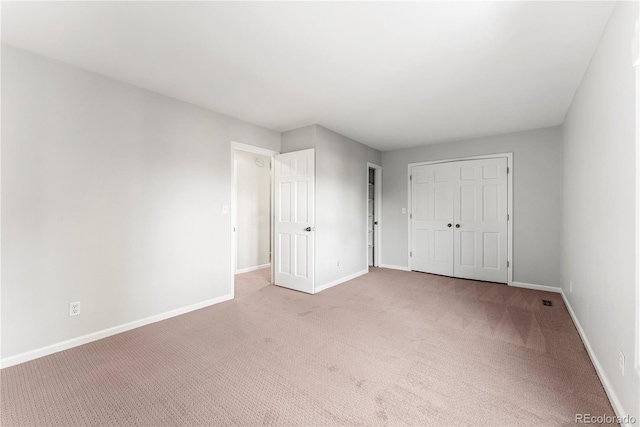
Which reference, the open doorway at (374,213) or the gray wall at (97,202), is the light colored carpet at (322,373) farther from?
the open doorway at (374,213)

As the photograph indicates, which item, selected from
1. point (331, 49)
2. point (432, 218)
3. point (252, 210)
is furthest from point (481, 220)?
point (252, 210)

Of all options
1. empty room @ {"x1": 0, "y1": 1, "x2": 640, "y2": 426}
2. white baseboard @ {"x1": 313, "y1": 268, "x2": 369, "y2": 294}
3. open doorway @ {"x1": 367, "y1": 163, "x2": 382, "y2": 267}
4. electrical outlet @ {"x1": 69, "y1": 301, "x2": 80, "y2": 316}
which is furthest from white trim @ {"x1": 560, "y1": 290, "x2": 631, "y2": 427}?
electrical outlet @ {"x1": 69, "y1": 301, "x2": 80, "y2": 316}

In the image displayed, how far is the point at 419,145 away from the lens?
17.0 ft

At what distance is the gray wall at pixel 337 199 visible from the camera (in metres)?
Answer: 4.02

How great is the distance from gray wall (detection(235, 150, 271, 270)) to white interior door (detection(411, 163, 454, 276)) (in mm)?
3071

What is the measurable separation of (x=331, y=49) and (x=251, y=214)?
3.96m

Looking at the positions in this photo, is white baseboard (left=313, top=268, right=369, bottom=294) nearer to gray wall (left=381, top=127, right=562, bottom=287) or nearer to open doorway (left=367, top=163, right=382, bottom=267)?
open doorway (left=367, top=163, right=382, bottom=267)

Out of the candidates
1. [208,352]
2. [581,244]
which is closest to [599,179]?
A: [581,244]

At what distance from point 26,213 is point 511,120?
215 inches

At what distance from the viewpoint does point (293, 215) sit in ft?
13.5

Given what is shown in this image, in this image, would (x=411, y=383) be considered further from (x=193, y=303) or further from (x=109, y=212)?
(x=109, y=212)

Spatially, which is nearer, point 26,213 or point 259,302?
point 26,213

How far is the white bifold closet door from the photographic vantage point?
445cm

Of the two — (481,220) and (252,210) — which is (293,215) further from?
(481,220)
